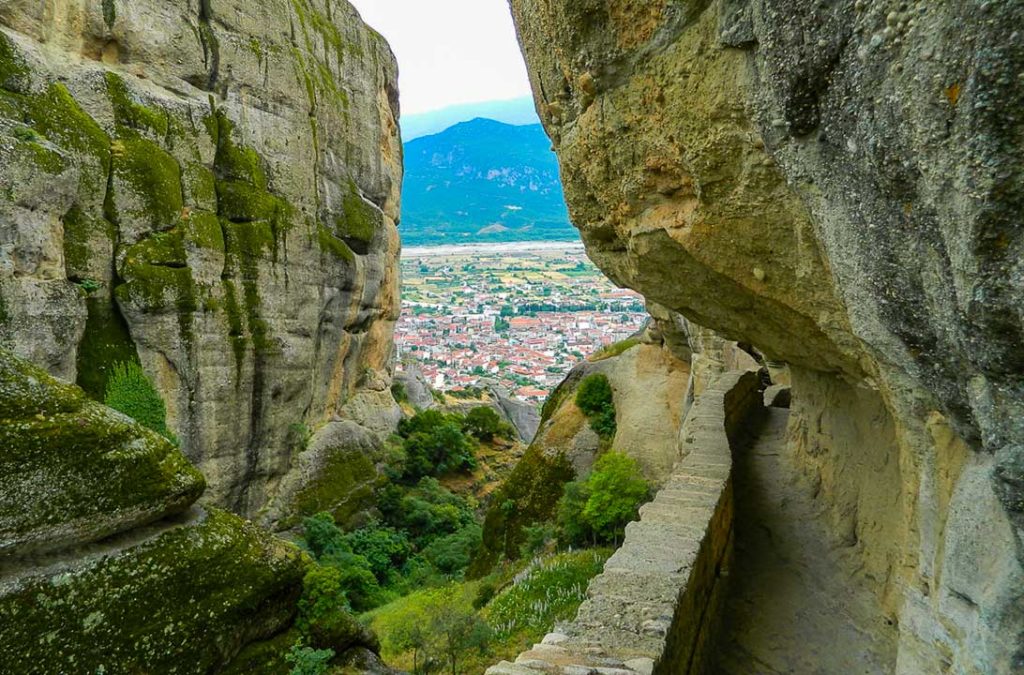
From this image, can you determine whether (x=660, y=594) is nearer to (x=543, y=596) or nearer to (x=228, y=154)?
(x=543, y=596)

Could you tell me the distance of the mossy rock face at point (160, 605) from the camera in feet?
20.3

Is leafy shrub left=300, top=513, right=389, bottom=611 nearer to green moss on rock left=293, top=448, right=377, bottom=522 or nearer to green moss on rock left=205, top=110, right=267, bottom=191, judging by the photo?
green moss on rock left=293, top=448, right=377, bottom=522

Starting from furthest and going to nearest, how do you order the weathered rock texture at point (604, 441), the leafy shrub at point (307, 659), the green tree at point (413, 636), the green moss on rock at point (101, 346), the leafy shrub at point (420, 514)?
the leafy shrub at point (420, 514), the green moss on rock at point (101, 346), the weathered rock texture at point (604, 441), the green tree at point (413, 636), the leafy shrub at point (307, 659)

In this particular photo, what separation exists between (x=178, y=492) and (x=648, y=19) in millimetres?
7185

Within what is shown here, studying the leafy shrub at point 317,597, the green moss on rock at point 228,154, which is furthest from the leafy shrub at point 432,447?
the leafy shrub at point 317,597

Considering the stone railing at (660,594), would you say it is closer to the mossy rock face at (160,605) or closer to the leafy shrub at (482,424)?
the mossy rock face at (160,605)

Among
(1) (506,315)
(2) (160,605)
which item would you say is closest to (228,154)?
(2) (160,605)

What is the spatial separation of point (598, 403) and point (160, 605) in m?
13.9

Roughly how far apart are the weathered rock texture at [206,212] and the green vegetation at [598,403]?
34.6 feet

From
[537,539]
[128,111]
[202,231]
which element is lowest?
[537,539]

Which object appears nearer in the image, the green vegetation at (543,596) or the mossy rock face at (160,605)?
the mossy rock face at (160,605)

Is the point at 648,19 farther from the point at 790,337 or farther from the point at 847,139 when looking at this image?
the point at 790,337

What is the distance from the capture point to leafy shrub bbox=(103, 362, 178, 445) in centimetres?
1788

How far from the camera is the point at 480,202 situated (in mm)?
177375
